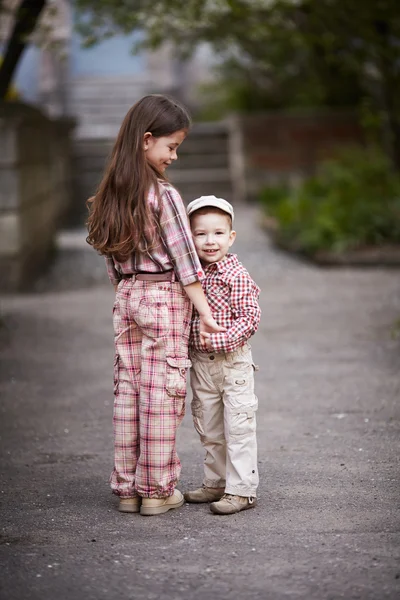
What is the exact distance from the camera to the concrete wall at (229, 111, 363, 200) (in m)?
19.0

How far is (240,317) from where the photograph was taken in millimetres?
4066

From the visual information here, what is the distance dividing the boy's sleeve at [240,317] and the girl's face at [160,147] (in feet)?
1.78

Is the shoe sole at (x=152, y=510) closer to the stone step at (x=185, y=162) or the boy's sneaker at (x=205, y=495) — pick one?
the boy's sneaker at (x=205, y=495)

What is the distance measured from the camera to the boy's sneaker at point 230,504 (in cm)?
405

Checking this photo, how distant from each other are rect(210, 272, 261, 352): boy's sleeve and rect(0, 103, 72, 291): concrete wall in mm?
6191

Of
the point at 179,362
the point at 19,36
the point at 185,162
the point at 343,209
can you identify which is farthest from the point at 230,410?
the point at 185,162

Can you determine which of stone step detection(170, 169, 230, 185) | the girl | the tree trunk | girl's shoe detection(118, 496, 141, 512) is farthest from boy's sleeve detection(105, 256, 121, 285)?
stone step detection(170, 169, 230, 185)

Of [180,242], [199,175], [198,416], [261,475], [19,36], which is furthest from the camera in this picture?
[199,175]

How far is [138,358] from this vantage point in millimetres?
4137

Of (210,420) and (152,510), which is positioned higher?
(210,420)

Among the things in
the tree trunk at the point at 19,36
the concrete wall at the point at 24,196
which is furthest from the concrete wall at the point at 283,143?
the tree trunk at the point at 19,36

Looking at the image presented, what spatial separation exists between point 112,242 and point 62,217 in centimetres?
1244

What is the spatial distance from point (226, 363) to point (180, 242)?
1.70 feet

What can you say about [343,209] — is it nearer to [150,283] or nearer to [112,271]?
[112,271]
